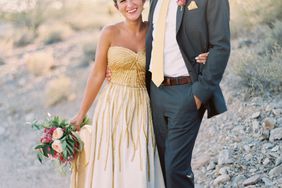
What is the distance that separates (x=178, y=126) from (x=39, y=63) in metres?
7.59

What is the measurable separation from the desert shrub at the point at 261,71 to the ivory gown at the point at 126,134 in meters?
2.91

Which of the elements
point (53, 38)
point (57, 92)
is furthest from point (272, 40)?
point (53, 38)

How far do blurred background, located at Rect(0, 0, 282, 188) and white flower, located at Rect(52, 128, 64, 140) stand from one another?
1.75 metres

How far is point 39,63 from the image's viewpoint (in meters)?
11.1

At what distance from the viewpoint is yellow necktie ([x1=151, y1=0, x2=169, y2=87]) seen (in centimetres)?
375

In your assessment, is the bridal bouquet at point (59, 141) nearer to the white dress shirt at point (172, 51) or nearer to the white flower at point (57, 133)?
the white flower at point (57, 133)

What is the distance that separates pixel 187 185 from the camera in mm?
3898

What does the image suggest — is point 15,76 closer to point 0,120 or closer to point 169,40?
point 0,120

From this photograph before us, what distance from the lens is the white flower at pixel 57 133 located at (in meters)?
4.18

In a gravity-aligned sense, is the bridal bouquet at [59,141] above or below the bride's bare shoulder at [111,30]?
below

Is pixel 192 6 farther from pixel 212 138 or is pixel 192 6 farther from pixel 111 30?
pixel 212 138

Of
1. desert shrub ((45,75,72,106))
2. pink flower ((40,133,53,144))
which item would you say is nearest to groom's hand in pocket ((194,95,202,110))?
pink flower ((40,133,53,144))

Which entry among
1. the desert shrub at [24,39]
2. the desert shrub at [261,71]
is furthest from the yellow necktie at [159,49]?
the desert shrub at [24,39]

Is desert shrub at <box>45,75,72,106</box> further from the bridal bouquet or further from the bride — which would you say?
the bride
